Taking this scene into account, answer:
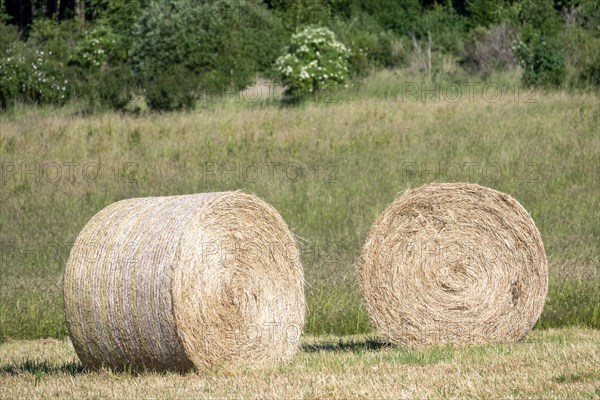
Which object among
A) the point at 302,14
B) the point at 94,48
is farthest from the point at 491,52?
the point at 94,48

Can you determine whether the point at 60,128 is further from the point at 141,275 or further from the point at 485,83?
the point at 141,275

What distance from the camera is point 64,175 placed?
23.3m

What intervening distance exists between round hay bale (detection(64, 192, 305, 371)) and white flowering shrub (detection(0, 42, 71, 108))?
Answer: 21.8 m

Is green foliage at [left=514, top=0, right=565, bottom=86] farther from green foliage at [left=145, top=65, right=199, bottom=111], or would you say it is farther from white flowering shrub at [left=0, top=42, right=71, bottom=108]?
white flowering shrub at [left=0, top=42, right=71, bottom=108]

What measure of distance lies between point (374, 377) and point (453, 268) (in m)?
3.01

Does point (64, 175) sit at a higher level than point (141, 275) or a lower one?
lower

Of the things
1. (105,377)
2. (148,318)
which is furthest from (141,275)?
(105,377)

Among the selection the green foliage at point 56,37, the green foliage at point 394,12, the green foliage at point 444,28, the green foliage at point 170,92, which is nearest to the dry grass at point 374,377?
the green foliage at point 170,92

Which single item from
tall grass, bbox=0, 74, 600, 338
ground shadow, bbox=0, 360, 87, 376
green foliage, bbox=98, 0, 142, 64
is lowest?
tall grass, bbox=0, 74, 600, 338

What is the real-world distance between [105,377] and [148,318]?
70 cm

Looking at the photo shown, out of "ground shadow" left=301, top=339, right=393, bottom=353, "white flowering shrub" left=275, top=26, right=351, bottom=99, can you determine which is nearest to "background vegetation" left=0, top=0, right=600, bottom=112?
"white flowering shrub" left=275, top=26, right=351, bottom=99

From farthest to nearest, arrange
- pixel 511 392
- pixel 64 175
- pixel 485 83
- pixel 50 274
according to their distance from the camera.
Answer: pixel 485 83
pixel 64 175
pixel 50 274
pixel 511 392

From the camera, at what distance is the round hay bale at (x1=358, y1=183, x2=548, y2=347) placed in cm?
1072

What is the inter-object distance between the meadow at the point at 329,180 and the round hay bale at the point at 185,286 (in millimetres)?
285
